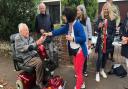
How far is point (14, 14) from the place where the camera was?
1046cm

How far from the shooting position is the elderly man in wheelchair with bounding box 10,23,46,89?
24.4 feet

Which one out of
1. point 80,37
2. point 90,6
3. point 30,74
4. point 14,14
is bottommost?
point 30,74

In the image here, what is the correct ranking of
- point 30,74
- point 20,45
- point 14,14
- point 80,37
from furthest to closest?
point 14,14, point 30,74, point 20,45, point 80,37

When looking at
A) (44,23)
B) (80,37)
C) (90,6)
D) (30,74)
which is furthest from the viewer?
(90,6)

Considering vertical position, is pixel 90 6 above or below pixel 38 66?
above

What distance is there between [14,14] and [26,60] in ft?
10.7

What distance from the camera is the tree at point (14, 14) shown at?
10.4m

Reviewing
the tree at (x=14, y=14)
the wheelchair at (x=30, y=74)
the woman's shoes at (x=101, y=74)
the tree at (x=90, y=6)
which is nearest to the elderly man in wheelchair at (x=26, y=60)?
the wheelchair at (x=30, y=74)

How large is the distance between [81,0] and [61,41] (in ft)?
4.41

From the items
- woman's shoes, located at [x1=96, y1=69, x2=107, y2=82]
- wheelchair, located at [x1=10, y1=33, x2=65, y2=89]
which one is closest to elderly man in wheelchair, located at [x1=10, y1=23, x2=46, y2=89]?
wheelchair, located at [x1=10, y1=33, x2=65, y2=89]

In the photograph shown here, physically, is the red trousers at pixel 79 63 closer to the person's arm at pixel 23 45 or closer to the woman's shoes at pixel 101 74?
the person's arm at pixel 23 45

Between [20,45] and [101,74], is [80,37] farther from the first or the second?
[101,74]

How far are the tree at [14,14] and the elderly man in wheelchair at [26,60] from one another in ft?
8.89

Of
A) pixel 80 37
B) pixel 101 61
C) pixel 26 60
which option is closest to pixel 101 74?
pixel 101 61
